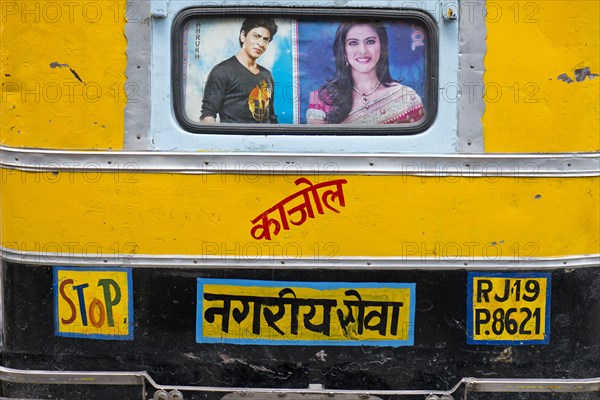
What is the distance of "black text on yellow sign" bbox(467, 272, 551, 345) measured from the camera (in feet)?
9.84

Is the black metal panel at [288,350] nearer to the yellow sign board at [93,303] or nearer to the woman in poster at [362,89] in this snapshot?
the yellow sign board at [93,303]

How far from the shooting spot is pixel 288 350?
3043mm

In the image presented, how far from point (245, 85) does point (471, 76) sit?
2.93ft

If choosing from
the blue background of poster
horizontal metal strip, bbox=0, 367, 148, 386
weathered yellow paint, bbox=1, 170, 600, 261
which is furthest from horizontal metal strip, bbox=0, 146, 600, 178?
horizontal metal strip, bbox=0, 367, 148, 386

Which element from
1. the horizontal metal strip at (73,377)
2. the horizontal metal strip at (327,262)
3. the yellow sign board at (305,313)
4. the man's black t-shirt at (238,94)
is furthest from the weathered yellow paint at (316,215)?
the horizontal metal strip at (73,377)

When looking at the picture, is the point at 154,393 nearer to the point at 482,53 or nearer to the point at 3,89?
the point at 3,89

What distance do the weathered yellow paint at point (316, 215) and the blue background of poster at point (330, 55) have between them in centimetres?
39

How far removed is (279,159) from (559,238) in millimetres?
1161

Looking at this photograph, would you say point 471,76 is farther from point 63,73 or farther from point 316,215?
point 63,73

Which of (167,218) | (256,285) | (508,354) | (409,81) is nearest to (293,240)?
(256,285)

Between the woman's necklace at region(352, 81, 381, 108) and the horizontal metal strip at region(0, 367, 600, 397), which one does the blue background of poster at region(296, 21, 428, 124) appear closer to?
the woman's necklace at region(352, 81, 381, 108)

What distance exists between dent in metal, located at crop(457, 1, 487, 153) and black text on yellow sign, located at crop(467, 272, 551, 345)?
0.54 metres

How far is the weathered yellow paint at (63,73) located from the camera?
9.53 ft

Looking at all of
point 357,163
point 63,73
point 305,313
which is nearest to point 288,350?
point 305,313
